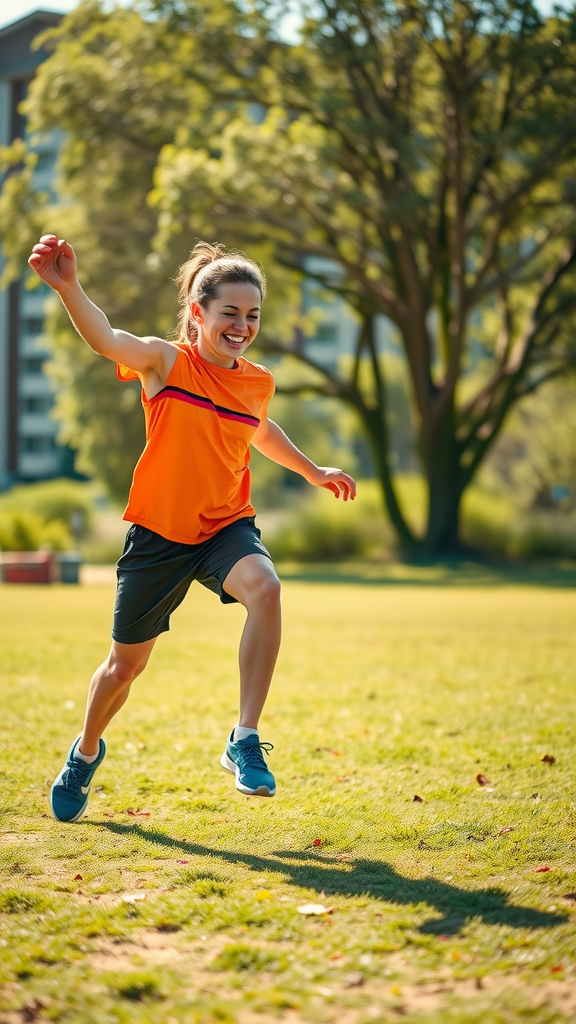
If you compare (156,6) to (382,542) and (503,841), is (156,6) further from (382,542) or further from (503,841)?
(503,841)

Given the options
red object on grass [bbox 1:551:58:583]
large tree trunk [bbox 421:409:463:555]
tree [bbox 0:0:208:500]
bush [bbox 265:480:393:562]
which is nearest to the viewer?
red object on grass [bbox 1:551:58:583]

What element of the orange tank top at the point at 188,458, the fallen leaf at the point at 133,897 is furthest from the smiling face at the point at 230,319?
the fallen leaf at the point at 133,897

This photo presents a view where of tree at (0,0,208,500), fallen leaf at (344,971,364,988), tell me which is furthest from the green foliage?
fallen leaf at (344,971,364,988)

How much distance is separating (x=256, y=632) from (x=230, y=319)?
1.23 meters

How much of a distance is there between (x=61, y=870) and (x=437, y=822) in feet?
4.74

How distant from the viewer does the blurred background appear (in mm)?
23188

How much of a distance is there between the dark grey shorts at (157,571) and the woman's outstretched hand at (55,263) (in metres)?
0.97

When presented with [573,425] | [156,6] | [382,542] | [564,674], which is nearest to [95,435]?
[382,542]

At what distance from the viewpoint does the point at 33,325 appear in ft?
254

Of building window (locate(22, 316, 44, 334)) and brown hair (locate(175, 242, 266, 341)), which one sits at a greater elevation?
building window (locate(22, 316, 44, 334))

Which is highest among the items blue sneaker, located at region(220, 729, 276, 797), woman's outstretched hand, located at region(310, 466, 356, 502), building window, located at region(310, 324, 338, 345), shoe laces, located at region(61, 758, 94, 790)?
building window, located at region(310, 324, 338, 345)

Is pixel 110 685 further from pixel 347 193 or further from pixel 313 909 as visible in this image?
pixel 347 193

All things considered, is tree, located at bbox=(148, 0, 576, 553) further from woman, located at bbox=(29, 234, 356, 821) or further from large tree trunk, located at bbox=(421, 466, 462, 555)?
woman, located at bbox=(29, 234, 356, 821)

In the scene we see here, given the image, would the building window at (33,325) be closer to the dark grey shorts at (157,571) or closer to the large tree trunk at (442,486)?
the large tree trunk at (442,486)
